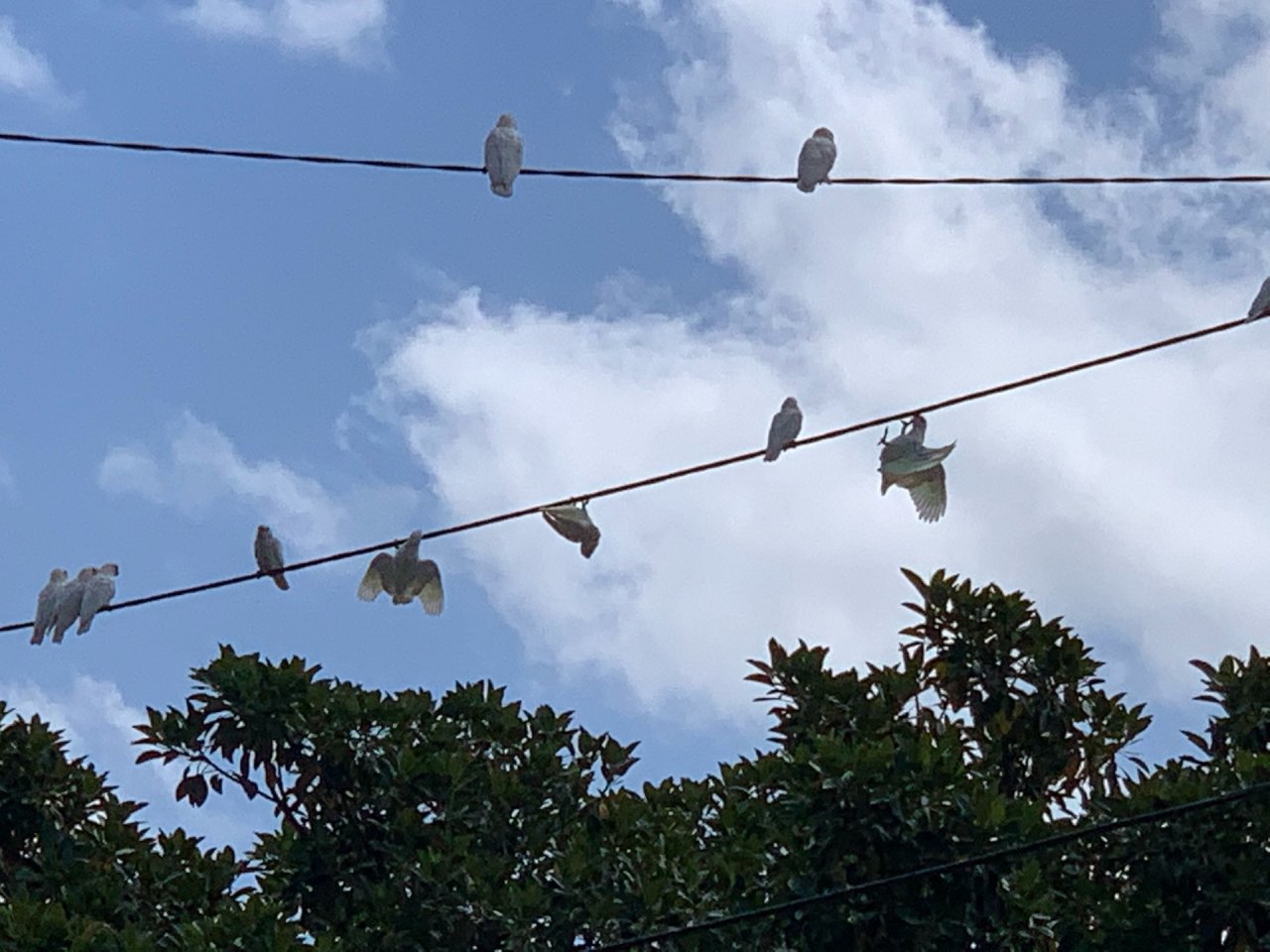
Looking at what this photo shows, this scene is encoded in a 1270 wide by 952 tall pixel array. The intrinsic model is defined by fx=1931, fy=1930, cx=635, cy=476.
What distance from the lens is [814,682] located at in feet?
28.8

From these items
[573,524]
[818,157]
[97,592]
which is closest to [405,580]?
[573,524]

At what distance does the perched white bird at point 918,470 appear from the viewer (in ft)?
23.0

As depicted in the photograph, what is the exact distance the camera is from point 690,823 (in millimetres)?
8680

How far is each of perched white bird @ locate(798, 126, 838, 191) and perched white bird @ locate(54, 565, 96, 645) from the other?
347 cm

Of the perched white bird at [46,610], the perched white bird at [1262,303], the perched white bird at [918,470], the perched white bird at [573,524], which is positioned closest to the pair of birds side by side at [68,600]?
the perched white bird at [46,610]

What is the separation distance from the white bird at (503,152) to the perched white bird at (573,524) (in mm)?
1374

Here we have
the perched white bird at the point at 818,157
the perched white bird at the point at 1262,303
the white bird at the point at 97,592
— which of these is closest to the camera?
the perched white bird at the point at 1262,303

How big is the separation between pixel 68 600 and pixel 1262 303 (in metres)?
4.65

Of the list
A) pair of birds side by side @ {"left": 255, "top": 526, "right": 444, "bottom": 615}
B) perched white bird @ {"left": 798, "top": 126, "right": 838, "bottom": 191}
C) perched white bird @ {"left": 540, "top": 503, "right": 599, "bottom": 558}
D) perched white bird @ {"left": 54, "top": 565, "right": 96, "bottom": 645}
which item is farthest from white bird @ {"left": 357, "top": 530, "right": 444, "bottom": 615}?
perched white bird @ {"left": 798, "top": 126, "right": 838, "bottom": 191}

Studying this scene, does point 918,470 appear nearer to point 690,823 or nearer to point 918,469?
point 918,469

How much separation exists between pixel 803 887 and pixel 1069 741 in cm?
209

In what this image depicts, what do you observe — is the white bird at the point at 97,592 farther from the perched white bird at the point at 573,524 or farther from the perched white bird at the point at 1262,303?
the perched white bird at the point at 1262,303

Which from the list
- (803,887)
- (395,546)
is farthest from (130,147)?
(803,887)

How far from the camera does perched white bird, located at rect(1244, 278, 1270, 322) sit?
20.3ft
